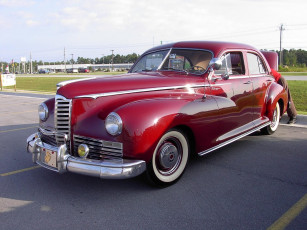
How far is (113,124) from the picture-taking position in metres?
3.19

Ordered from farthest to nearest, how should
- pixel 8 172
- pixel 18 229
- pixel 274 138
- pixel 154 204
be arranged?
1. pixel 274 138
2. pixel 8 172
3. pixel 154 204
4. pixel 18 229

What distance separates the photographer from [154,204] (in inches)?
127

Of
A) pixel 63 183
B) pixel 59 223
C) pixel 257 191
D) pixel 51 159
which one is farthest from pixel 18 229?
pixel 257 191

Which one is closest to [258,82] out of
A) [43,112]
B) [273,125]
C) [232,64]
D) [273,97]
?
[273,97]

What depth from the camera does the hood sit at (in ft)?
11.7

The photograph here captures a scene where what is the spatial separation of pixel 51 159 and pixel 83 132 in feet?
1.56

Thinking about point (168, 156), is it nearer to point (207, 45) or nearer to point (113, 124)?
point (113, 124)

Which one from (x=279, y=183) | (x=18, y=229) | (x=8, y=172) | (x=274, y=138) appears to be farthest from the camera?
(x=274, y=138)

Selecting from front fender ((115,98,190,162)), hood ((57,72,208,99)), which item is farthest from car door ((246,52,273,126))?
front fender ((115,98,190,162))

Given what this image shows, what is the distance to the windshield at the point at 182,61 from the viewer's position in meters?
4.54

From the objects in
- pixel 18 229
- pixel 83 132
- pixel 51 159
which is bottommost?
pixel 18 229

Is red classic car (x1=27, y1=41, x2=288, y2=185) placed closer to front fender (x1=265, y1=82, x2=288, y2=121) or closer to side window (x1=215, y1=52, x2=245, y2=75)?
side window (x1=215, y1=52, x2=245, y2=75)

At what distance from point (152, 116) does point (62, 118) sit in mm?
1093

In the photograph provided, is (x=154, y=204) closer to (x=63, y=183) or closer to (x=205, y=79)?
(x=63, y=183)
